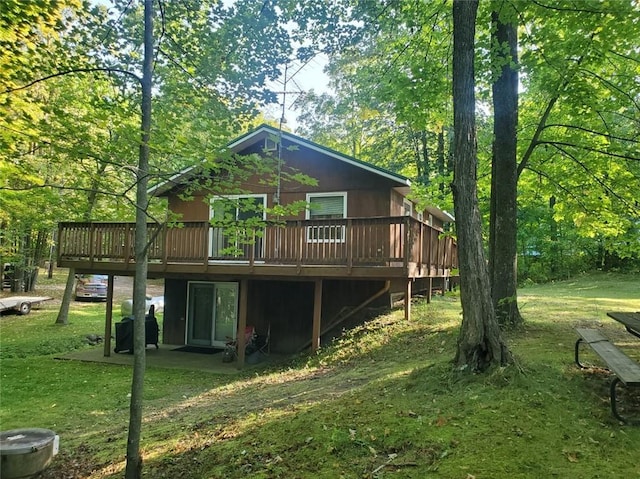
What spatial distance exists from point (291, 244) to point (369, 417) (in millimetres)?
6741

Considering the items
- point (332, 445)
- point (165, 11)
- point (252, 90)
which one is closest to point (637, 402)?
point (332, 445)

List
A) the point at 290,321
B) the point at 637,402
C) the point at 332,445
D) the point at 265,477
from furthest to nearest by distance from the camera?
the point at 290,321, the point at 637,402, the point at 332,445, the point at 265,477

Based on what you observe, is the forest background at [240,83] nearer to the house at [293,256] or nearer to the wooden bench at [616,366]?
the house at [293,256]

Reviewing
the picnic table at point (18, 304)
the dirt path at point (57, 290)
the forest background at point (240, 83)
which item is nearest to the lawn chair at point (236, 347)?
the forest background at point (240, 83)

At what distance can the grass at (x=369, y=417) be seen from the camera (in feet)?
11.5

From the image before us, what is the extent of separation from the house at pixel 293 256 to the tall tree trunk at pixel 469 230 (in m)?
4.46

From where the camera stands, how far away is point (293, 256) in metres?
10.9

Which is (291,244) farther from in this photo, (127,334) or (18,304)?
(18,304)

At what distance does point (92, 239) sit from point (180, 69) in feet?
28.2

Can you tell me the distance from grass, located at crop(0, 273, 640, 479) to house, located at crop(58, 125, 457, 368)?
206 centimetres

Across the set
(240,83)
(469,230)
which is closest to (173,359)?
(240,83)

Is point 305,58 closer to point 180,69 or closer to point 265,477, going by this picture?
point 180,69

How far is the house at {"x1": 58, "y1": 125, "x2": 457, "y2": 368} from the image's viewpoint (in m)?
10.2

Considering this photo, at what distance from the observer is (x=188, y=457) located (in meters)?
4.74
